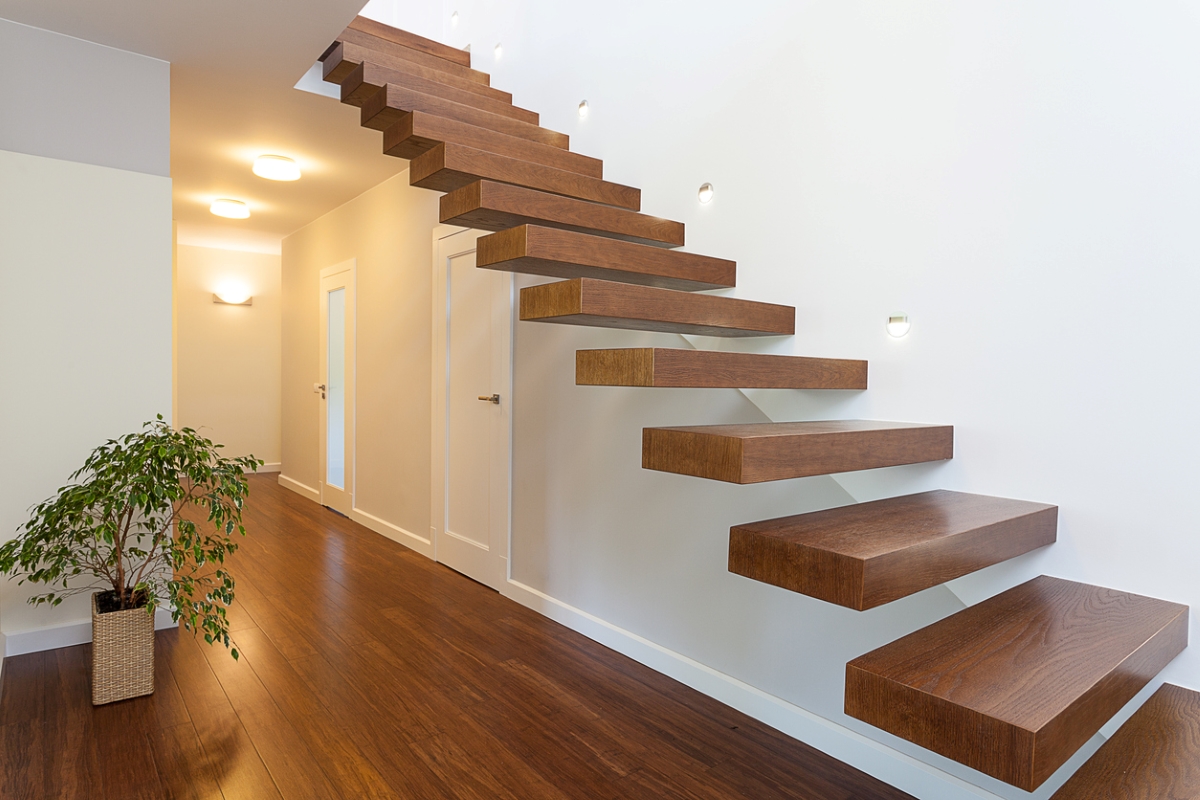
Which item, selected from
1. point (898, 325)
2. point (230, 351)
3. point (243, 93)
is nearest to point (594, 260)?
point (898, 325)

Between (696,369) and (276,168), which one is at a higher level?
(276,168)

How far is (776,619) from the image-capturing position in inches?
88.0

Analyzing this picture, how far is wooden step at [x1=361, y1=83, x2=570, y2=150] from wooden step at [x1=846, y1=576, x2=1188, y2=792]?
239cm

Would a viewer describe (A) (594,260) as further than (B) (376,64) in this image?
No

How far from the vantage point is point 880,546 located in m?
1.13

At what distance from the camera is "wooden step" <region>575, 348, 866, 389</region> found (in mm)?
1402

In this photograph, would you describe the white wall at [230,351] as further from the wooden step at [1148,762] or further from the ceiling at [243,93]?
the wooden step at [1148,762]

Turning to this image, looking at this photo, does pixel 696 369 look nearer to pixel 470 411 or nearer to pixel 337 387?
pixel 470 411

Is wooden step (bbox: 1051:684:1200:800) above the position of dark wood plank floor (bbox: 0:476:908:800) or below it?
above

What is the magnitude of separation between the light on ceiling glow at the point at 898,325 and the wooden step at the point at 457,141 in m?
1.41

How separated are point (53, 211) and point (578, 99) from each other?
2.17 meters

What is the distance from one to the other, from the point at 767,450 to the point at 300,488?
607 cm

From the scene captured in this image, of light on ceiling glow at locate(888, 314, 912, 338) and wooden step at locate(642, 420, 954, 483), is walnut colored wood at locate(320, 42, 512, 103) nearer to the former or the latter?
light on ceiling glow at locate(888, 314, 912, 338)

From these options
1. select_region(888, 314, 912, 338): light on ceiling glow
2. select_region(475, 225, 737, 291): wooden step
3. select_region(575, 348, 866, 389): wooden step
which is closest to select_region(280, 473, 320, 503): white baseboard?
select_region(475, 225, 737, 291): wooden step
